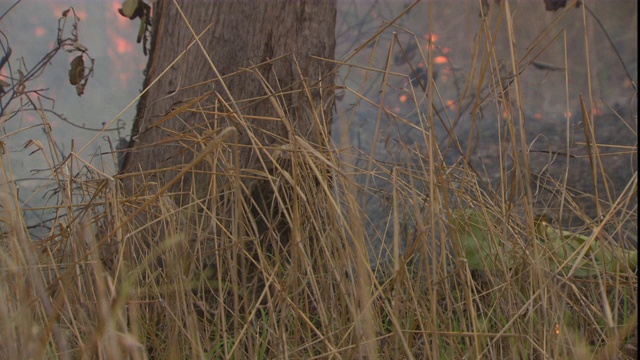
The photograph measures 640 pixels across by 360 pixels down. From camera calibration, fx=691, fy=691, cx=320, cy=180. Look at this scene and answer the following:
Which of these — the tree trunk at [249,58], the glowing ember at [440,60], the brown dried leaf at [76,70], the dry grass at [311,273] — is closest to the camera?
the dry grass at [311,273]

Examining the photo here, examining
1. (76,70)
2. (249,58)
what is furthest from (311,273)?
(76,70)

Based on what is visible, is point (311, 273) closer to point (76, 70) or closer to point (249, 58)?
point (249, 58)

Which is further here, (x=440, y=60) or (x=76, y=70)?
(x=440, y=60)

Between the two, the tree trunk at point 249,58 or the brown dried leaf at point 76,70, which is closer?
the tree trunk at point 249,58

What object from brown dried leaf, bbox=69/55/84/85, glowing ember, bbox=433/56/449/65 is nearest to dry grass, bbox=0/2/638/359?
brown dried leaf, bbox=69/55/84/85

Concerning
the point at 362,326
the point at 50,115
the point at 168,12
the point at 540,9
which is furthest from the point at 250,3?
the point at 540,9

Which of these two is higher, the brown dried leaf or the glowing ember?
the glowing ember

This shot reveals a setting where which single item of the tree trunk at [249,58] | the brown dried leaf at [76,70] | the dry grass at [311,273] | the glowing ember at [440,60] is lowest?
the dry grass at [311,273]

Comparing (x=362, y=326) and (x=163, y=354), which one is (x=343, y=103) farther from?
(x=362, y=326)

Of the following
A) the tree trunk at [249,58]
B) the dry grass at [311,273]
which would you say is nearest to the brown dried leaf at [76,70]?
the tree trunk at [249,58]

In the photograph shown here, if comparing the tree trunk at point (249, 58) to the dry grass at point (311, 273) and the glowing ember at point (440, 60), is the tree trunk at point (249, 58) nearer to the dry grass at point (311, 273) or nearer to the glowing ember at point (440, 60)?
the dry grass at point (311, 273)

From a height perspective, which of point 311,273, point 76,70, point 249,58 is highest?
point 76,70

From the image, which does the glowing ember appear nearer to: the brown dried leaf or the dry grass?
the brown dried leaf

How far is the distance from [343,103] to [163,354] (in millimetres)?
1990
